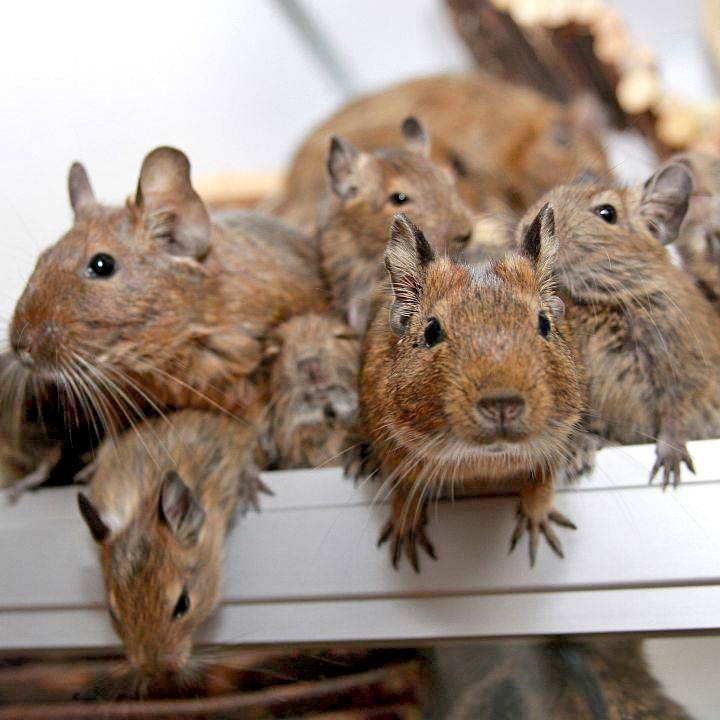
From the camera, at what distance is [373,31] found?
449 centimetres

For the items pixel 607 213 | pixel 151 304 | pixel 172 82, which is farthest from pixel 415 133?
pixel 151 304

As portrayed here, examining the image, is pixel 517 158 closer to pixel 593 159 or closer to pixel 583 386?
pixel 593 159

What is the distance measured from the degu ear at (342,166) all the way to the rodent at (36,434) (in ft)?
2.91

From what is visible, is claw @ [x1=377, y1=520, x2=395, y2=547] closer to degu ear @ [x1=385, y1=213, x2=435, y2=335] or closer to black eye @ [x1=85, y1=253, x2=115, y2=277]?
degu ear @ [x1=385, y1=213, x2=435, y2=335]

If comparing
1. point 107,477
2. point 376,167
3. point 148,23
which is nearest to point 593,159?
point 376,167

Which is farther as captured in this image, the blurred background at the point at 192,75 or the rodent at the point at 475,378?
the blurred background at the point at 192,75

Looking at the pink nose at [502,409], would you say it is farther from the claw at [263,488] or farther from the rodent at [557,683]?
the claw at [263,488]

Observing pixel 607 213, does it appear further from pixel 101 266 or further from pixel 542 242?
pixel 101 266

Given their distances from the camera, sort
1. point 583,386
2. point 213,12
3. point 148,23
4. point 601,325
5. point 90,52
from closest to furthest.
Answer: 1. point 583,386
2. point 601,325
3. point 90,52
4. point 148,23
5. point 213,12

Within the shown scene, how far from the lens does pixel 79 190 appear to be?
2.02 metres

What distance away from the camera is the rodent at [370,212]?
6.68 ft

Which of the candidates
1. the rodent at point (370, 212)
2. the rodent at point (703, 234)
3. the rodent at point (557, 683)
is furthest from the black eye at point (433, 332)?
the rodent at point (703, 234)

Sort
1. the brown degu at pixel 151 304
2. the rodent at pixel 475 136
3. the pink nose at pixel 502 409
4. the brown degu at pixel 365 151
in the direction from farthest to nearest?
1. the rodent at pixel 475 136
2. the brown degu at pixel 365 151
3. the brown degu at pixel 151 304
4. the pink nose at pixel 502 409

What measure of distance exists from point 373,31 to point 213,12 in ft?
5.33
